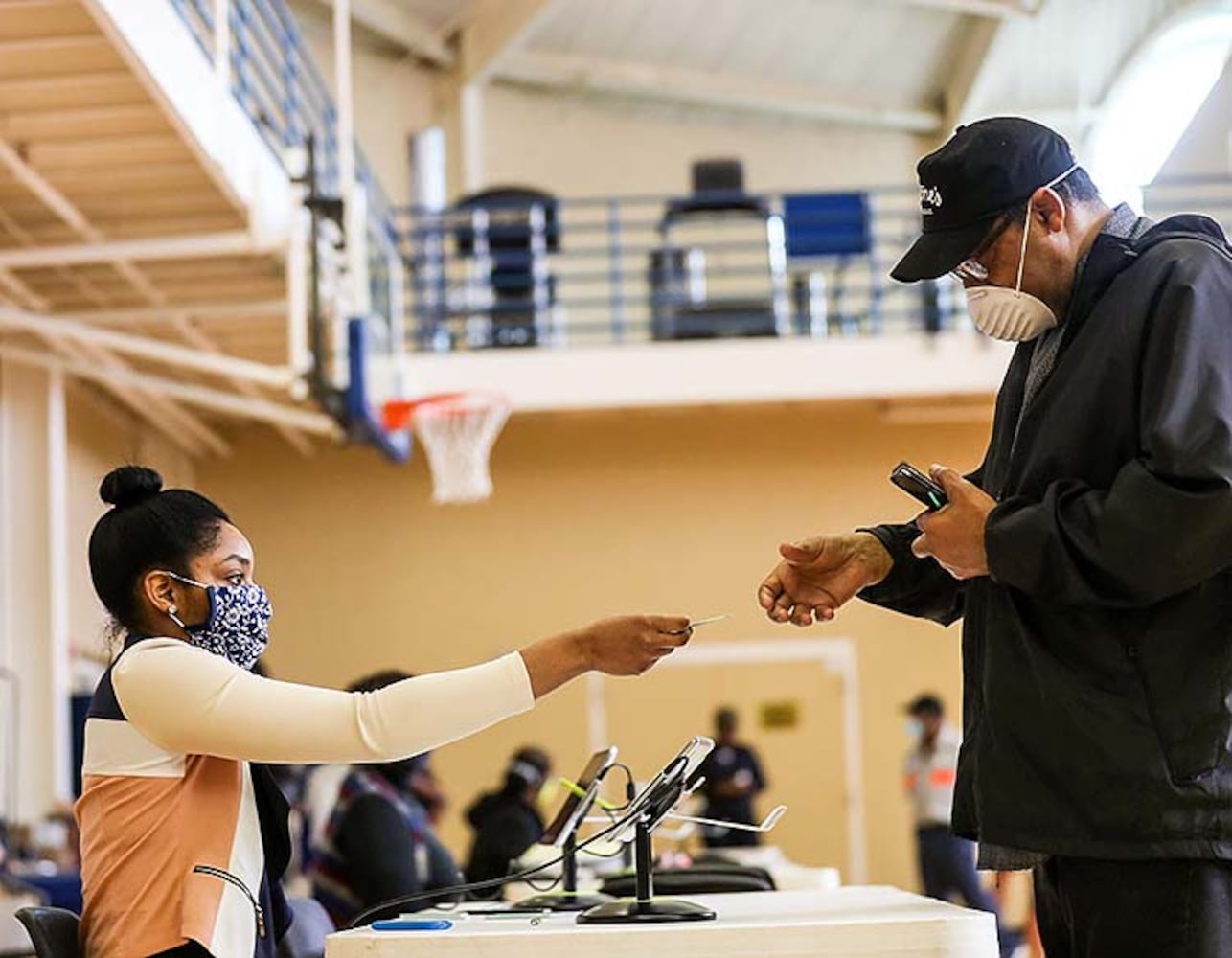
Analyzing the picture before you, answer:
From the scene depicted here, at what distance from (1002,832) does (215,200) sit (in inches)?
349

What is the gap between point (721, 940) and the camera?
2.52 m

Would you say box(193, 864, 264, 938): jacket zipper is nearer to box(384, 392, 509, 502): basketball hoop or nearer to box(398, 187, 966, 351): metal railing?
box(384, 392, 509, 502): basketball hoop

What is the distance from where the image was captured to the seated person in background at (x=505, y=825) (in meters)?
7.52

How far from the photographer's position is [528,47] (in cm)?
1806

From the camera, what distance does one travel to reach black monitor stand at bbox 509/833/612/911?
332 cm

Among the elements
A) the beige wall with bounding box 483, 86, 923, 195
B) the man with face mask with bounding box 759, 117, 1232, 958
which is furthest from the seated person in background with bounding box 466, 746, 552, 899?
the beige wall with bounding box 483, 86, 923, 195

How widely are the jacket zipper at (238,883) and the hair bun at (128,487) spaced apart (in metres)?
0.60

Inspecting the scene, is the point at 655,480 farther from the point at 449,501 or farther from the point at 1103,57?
the point at 1103,57

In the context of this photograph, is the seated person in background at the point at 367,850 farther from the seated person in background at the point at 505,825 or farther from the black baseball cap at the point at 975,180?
the black baseball cap at the point at 975,180

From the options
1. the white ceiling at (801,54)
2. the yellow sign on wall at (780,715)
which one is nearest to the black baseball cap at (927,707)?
the yellow sign on wall at (780,715)

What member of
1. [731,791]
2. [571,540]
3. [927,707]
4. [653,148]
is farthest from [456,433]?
[653,148]

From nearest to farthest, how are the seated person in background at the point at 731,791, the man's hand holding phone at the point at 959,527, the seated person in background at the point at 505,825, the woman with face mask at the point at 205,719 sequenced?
the man's hand holding phone at the point at 959,527 < the woman with face mask at the point at 205,719 < the seated person in background at the point at 505,825 < the seated person in background at the point at 731,791

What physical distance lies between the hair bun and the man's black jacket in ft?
4.44

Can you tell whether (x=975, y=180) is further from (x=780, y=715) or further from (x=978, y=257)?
(x=780, y=715)
